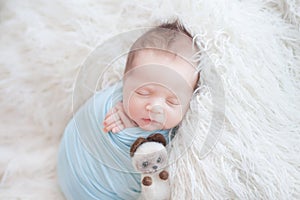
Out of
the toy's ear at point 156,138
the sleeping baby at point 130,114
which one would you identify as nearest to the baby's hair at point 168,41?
the sleeping baby at point 130,114

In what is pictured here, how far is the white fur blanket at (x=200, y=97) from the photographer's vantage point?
0.74 meters

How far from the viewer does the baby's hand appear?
2.43 ft

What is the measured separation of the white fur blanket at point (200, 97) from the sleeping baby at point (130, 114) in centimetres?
4

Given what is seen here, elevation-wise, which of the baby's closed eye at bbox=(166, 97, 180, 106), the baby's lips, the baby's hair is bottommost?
the baby's lips

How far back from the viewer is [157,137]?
Answer: 0.73m

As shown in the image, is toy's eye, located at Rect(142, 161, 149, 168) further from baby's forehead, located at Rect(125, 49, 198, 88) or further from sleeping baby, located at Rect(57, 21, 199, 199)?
baby's forehead, located at Rect(125, 49, 198, 88)

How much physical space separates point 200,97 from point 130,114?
11 cm

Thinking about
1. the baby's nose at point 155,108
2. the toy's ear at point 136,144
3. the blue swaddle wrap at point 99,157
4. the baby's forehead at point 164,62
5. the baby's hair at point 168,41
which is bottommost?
the blue swaddle wrap at point 99,157

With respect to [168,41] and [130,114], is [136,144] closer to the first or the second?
[130,114]

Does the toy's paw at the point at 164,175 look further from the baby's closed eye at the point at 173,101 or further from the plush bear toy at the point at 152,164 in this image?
the baby's closed eye at the point at 173,101

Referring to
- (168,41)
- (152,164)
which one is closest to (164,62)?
(168,41)

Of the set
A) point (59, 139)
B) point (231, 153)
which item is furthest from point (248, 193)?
point (59, 139)

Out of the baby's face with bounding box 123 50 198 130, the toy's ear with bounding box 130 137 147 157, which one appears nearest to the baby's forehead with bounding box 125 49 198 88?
the baby's face with bounding box 123 50 198 130

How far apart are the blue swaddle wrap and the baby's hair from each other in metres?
0.07
